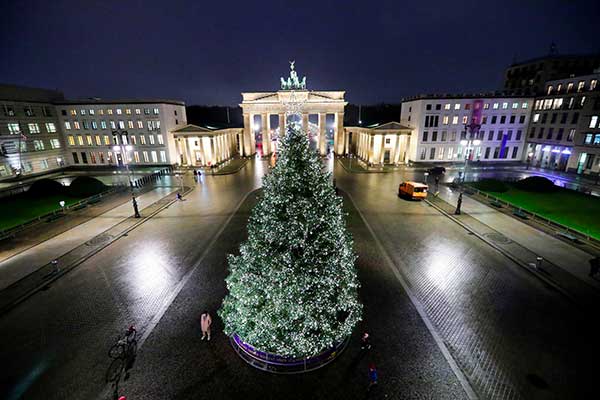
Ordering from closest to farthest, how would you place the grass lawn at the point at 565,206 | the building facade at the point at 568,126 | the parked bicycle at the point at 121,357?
the parked bicycle at the point at 121,357 < the grass lawn at the point at 565,206 < the building facade at the point at 568,126

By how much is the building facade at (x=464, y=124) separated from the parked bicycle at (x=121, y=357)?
5471 centimetres

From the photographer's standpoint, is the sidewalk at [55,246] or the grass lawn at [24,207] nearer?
the sidewalk at [55,246]

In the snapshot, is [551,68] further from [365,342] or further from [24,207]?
[24,207]

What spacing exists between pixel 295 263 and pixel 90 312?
11225 mm

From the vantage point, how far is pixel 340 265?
953 cm

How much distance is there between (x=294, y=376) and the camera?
9.59m

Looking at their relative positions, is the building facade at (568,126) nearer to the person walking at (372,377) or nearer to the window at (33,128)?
the person walking at (372,377)

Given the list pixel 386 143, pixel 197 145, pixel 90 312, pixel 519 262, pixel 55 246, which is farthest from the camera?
pixel 386 143

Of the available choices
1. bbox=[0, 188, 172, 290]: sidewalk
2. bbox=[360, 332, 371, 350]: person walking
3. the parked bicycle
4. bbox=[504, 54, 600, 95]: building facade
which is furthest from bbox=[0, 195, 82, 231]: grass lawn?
bbox=[504, 54, 600, 95]: building facade

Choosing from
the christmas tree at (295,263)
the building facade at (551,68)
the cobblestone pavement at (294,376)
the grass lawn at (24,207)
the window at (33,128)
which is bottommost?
the cobblestone pavement at (294,376)

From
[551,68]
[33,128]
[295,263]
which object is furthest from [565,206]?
[33,128]

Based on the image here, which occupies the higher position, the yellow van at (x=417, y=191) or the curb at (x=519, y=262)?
the yellow van at (x=417, y=191)

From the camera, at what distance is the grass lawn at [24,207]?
84.6 ft

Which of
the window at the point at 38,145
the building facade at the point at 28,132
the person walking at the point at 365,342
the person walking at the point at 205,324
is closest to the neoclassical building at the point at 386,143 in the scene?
the person walking at the point at 365,342
